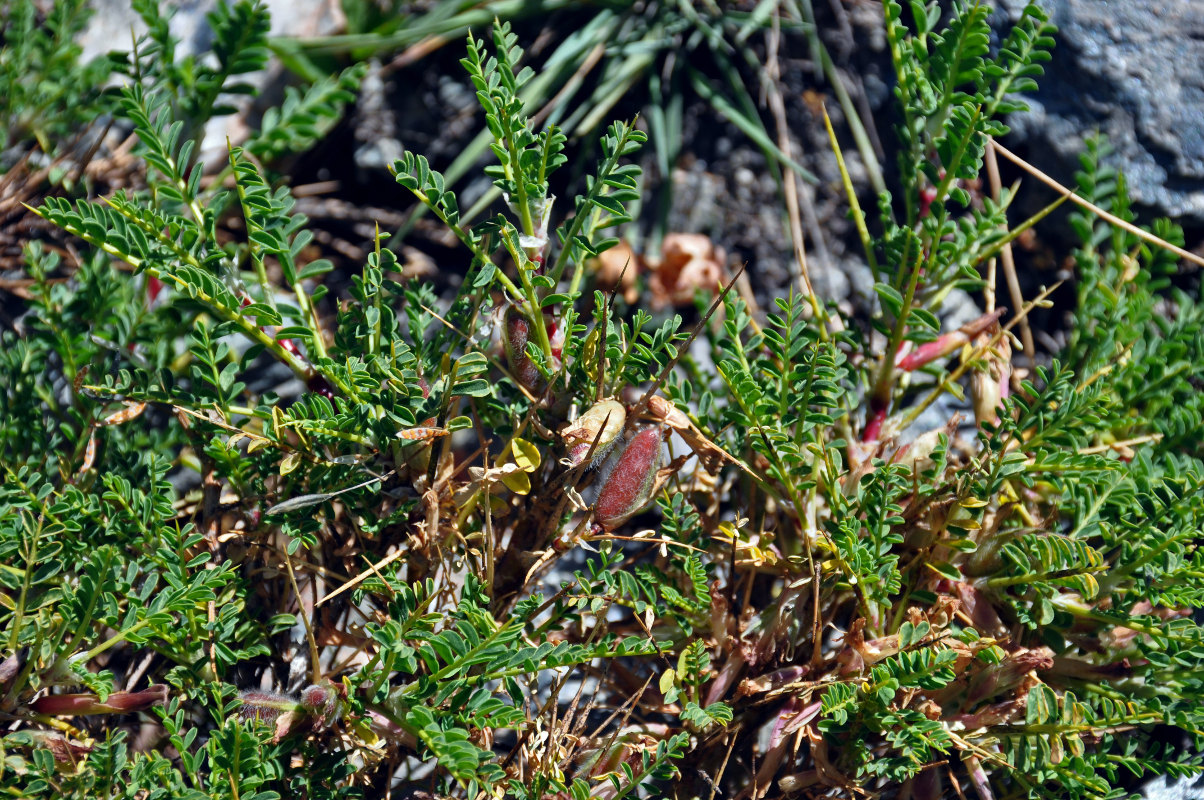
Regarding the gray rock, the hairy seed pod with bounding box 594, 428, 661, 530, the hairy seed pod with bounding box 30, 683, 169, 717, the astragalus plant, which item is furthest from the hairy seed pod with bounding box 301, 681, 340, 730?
the gray rock

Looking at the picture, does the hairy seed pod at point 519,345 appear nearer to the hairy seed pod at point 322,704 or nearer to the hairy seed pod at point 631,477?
the hairy seed pod at point 631,477

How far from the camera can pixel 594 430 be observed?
1291 millimetres

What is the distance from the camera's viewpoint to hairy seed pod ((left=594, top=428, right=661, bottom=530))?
4.36ft

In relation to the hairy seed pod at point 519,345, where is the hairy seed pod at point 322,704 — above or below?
below

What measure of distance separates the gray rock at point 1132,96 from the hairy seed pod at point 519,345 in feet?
4.84

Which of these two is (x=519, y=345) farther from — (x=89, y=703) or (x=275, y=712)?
(x=89, y=703)

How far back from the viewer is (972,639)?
1.31 m

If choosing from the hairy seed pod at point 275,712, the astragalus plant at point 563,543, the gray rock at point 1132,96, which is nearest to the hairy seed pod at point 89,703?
the astragalus plant at point 563,543

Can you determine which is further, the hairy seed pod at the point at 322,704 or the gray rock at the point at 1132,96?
the gray rock at the point at 1132,96

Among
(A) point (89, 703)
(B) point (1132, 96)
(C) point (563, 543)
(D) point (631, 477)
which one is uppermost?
(B) point (1132, 96)

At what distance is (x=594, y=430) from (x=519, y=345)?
177 mm

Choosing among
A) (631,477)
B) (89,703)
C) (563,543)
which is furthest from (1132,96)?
(89,703)

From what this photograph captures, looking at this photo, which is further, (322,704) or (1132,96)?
(1132,96)

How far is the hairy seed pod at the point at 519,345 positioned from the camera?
1343mm
